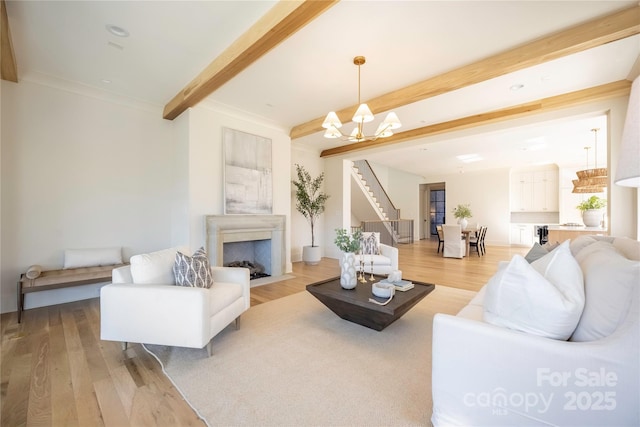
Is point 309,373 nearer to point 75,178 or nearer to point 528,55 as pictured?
point 528,55

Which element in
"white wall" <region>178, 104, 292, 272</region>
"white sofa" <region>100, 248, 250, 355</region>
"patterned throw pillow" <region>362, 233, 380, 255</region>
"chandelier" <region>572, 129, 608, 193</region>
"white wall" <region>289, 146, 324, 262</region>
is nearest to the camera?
"white sofa" <region>100, 248, 250, 355</region>

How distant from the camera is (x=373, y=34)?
8.73ft

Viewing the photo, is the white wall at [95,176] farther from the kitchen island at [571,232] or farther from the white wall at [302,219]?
the kitchen island at [571,232]

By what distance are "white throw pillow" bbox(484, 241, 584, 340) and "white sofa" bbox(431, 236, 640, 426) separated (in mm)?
18

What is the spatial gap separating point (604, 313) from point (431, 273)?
428 cm

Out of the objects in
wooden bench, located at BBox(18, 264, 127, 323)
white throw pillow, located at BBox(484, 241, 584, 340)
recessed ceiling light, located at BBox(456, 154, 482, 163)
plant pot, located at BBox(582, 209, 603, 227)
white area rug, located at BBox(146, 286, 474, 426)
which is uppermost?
recessed ceiling light, located at BBox(456, 154, 482, 163)

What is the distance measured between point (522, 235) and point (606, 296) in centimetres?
993

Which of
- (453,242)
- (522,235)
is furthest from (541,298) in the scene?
(522,235)

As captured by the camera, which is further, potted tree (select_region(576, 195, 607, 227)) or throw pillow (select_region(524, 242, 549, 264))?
potted tree (select_region(576, 195, 607, 227))

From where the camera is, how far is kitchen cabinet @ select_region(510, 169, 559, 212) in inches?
348

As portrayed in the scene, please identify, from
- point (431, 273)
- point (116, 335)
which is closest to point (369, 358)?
point (116, 335)

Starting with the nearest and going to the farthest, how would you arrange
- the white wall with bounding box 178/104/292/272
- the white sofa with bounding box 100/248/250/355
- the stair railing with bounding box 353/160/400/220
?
1. the white sofa with bounding box 100/248/250/355
2. the white wall with bounding box 178/104/292/272
3. the stair railing with bounding box 353/160/400/220

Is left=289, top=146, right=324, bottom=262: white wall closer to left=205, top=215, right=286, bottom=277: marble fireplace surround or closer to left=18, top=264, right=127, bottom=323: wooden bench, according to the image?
left=205, top=215, right=286, bottom=277: marble fireplace surround

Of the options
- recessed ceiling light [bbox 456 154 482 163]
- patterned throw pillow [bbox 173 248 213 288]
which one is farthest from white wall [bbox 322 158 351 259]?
patterned throw pillow [bbox 173 248 213 288]
